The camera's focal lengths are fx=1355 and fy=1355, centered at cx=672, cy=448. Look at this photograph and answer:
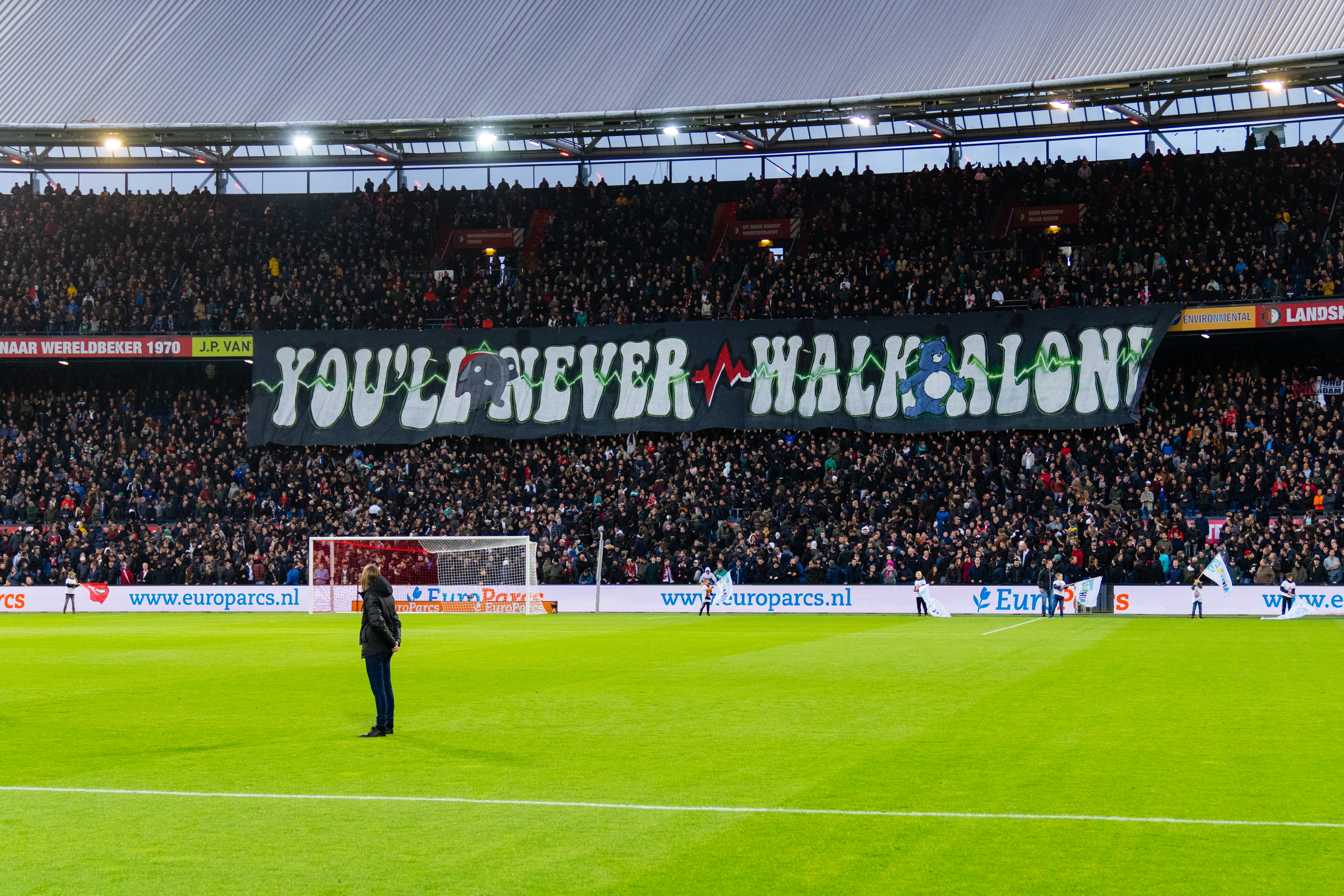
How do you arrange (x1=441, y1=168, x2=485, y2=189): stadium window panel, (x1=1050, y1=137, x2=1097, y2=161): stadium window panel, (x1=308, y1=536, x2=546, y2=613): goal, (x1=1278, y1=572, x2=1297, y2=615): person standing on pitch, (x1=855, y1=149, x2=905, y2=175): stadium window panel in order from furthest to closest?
(x1=441, y1=168, x2=485, y2=189): stadium window panel
(x1=855, y1=149, x2=905, y2=175): stadium window panel
(x1=1050, y1=137, x2=1097, y2=161): stadium window panel
(x1=308, y1=536, x2=546, y2=613): goal
(x1=1278, y1=572, x2=1297, y2=615): person standing on pitch

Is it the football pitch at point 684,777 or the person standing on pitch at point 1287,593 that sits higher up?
the person standing on pitch at point 1287,593

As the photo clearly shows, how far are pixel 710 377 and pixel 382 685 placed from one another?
3753 centimetres

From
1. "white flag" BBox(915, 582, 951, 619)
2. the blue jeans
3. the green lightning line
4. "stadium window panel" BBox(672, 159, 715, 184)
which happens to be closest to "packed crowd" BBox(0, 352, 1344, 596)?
"white flag" BBox(915, 582, 951, 619)

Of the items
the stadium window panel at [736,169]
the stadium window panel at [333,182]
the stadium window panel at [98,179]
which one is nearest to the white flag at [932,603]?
the stadium window panel at [736,169]

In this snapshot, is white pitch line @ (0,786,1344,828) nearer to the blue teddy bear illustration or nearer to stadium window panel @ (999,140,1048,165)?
the blue teddy bear illustration

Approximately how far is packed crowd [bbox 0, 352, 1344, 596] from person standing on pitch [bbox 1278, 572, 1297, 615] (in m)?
0.57

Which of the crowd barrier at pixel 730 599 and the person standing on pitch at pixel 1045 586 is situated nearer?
the crowd barrier at pixel 730 599

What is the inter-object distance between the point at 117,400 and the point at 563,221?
2004 cm

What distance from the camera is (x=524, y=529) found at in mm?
46125

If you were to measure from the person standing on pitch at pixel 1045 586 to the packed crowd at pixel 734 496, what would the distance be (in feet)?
1.09

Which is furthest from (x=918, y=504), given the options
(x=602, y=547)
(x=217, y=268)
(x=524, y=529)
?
(x=217, y=268)

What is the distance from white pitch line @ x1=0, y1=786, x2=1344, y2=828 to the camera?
29.5 feet

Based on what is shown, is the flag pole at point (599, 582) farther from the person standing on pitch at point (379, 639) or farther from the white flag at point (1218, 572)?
the person standing on pitch at point (379, 639)

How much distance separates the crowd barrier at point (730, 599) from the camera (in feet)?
125
